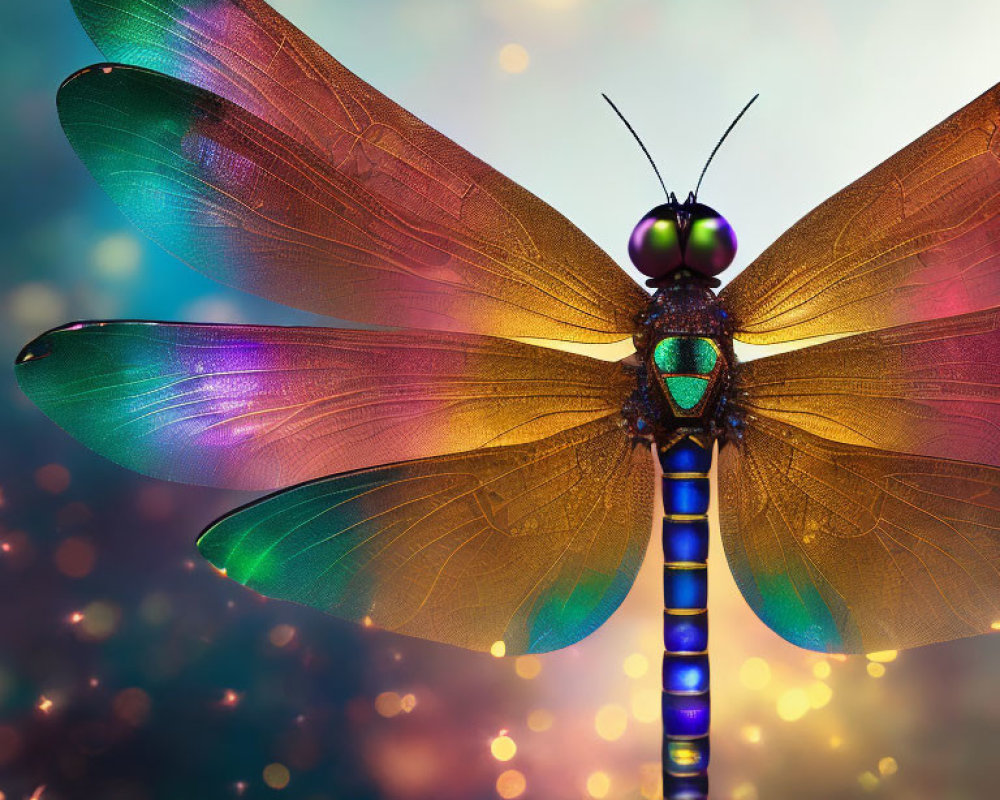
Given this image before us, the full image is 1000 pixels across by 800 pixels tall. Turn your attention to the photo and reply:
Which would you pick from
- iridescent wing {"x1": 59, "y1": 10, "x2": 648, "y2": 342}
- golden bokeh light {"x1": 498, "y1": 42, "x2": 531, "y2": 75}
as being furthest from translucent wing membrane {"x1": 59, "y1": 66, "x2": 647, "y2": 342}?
golden bokeh light {"x1": 498, "y1": 42, "x2": 531, "y2": 75}

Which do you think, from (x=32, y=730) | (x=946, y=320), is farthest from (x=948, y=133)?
(x=32, y=730)

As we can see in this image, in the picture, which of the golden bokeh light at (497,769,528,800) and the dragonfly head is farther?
the golden bokeh light at (497,769,528,800)

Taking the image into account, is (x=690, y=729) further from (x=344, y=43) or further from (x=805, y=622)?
(x=344, y=43)

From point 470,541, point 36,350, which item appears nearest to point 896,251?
point 470,541

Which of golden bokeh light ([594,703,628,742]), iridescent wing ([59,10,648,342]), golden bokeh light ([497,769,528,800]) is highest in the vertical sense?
iridescent wing ([59,10,648,342])

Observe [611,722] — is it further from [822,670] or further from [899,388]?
[899,388]

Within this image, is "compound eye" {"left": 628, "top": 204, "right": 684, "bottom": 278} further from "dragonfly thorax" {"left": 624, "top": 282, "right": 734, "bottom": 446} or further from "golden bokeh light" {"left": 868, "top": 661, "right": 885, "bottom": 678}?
"golden bokeh light" {"left": 868, "top": 661, "right": 885, "bottom": 678}
